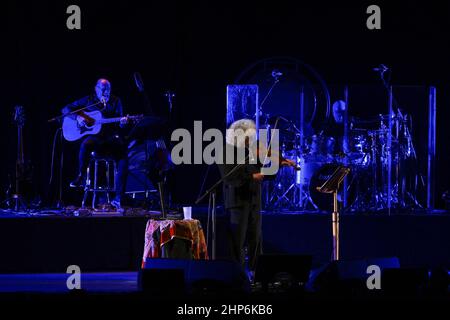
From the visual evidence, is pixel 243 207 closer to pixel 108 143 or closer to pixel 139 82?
pixel 139 82

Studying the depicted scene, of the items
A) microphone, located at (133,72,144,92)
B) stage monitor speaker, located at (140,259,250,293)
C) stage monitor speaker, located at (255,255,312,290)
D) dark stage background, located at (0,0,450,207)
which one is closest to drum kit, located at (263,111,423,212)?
dark stage background, located at (0,0,450,207)

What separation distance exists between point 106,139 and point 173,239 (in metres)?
2.79

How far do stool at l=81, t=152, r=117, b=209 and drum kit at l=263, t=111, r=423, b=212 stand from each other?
6.47 feet

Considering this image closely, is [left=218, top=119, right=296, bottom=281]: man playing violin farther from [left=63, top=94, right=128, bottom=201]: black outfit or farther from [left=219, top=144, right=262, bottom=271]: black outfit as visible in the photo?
[left=63, top=94, right=128, bottom=201]: black outfit

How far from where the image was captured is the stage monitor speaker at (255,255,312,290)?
5.42 metres

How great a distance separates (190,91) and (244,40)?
1.03 m

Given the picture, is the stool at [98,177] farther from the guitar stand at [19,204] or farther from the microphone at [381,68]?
the microphone at [381,68]

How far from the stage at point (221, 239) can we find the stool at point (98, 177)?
1.17 metres

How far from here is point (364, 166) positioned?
9930mm

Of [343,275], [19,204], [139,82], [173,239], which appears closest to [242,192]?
[173,239]

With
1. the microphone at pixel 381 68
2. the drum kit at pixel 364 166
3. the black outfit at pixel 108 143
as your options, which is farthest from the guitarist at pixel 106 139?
the microphone at pixel 381 68

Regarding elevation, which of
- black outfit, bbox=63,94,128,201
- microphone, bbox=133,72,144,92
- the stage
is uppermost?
microphone, bbox=133,72,144,92

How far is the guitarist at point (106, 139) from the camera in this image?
9.76 m

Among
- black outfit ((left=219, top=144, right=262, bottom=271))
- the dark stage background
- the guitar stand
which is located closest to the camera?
black outfit ((left=219, top=144, right=262, bottom=271))
